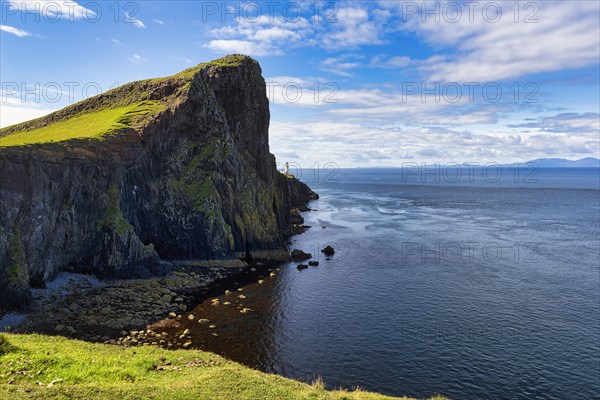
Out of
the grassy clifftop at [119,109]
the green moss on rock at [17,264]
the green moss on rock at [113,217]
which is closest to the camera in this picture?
the green moss on rock at [17,264]

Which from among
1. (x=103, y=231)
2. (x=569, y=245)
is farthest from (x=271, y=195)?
(x=569, y=245)

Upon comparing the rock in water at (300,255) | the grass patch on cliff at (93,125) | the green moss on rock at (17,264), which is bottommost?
the rock in water at (300,255)

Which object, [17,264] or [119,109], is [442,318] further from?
[119,109]

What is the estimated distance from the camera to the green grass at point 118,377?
22703mm

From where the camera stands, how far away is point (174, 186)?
76375 millimetres

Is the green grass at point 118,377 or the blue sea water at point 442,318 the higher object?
the green grass at point 118,377

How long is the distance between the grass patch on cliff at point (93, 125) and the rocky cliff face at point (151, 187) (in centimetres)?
150

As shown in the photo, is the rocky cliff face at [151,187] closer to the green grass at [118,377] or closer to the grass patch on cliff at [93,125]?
the grass patch on cliff at [93,125]

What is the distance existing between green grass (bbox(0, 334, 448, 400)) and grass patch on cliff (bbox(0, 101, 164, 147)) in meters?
39.9

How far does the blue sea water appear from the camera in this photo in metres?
39.1

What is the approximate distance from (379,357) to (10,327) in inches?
1550

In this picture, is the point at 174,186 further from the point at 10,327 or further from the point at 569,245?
the point at 569,245

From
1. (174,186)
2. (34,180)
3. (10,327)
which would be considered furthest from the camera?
(174,186)

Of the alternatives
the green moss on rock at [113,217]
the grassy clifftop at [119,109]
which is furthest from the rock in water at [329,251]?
the grassy clifftop at [119,109]
